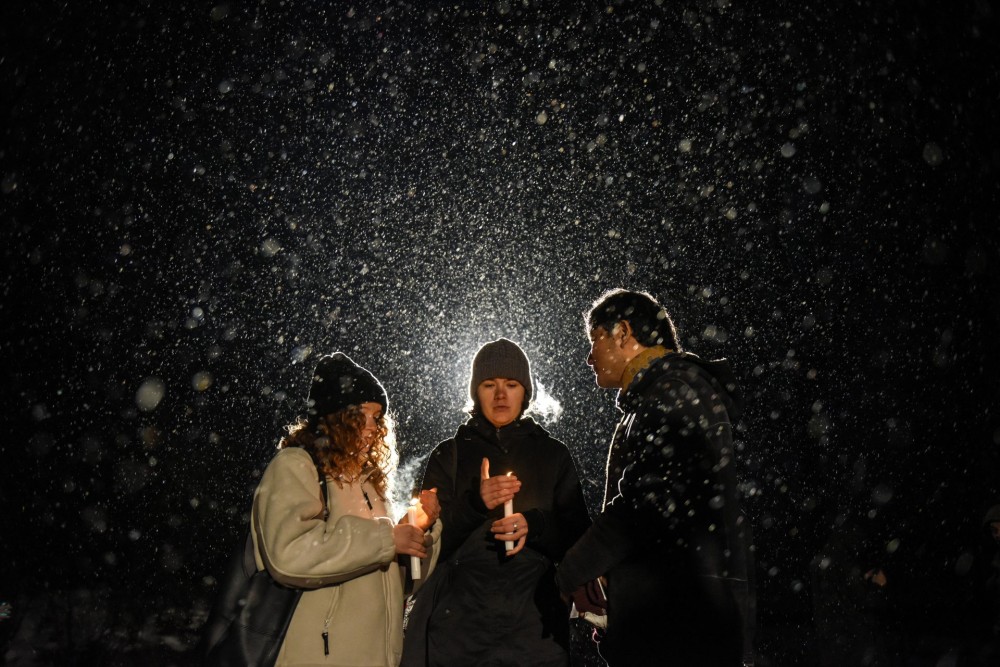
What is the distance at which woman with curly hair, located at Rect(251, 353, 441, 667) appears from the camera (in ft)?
9.30

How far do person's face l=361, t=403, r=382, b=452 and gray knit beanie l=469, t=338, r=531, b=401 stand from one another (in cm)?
99

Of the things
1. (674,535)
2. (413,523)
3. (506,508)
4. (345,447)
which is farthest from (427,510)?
(674,535)

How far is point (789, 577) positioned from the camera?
18.4m

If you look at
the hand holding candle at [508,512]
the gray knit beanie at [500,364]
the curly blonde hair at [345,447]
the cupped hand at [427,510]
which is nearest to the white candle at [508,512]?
the hand holding candle at [508,512]

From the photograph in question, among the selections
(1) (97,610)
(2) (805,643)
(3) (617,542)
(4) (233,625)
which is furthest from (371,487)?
(1) (97,610)

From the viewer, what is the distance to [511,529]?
3482 millimetres

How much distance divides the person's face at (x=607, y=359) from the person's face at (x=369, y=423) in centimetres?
104

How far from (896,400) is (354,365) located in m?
17.6

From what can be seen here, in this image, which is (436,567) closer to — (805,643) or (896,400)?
(805,643)

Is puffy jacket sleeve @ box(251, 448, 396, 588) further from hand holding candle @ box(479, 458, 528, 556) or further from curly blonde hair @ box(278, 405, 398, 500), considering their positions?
hand holding candle @ box(479, 458, 528, 556)

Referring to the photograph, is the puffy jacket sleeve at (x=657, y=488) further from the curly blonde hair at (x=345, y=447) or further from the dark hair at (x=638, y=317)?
the curly blonde hair at (x=345, y=447)

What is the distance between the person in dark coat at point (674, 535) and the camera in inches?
106

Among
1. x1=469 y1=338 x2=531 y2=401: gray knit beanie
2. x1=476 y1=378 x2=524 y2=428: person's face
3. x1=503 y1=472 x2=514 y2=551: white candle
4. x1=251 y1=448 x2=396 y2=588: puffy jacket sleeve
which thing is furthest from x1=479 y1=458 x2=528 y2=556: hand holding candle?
x1=469 y1=338 x2=531 y2=401: gray knit beanie

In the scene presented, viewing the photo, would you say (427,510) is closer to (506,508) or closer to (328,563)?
(506,508)
